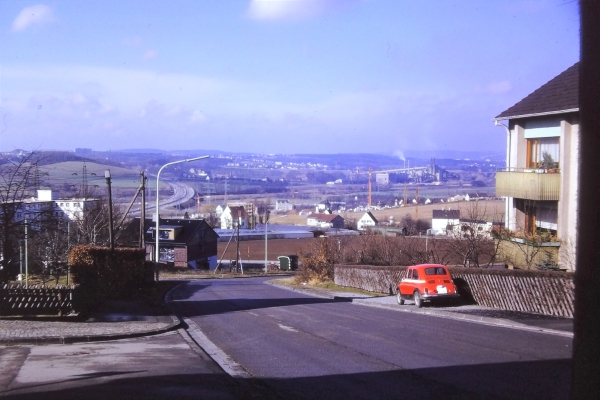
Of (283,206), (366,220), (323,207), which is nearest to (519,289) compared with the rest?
(366,220)

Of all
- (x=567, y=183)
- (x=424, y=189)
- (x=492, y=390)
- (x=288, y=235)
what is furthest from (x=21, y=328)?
(x=424, y=189)

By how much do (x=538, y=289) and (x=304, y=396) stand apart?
10.9m

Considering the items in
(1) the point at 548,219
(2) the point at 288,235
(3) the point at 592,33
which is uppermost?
(3) the point at 592,33

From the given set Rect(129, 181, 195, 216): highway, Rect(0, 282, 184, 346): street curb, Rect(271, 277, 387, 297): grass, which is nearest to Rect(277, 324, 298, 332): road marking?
Rect(0, 282, 184, 346): street curb

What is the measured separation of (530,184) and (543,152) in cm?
178

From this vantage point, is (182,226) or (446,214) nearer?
(446,214)

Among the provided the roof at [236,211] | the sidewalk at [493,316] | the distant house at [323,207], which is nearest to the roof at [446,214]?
the sidewalk at [493,316]

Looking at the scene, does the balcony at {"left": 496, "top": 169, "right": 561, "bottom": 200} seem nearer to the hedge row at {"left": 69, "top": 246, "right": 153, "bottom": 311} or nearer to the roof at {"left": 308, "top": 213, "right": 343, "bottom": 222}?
the hedge row at {"left": 69, "top": 246, "right": 153, "bottom": 311}

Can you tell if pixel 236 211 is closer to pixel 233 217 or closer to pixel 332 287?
pixel 233 217

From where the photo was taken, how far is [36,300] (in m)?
17.5

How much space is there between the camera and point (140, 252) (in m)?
29.8

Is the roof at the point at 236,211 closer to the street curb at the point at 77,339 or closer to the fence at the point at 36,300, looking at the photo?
the fence at the point at 36,300

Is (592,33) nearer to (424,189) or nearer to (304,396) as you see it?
(304,396)

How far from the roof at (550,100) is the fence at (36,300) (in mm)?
17724
